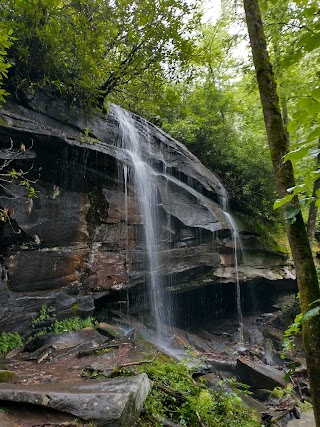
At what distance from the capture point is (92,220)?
862cm

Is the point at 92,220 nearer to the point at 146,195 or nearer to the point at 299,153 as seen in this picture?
the point at 146,195

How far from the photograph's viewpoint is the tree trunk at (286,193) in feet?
9.36

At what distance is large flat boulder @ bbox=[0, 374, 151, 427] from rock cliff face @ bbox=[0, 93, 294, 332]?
157 inches

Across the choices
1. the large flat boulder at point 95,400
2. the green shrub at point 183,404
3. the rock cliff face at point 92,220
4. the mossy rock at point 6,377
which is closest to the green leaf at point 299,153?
the large flat boulder at point 95,400

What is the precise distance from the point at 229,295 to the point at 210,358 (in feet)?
13.5

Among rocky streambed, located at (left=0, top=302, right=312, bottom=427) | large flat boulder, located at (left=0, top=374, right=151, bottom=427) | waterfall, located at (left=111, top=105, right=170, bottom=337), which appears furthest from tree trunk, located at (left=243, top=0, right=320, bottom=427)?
waterfall, located at (left=111, top=105, right=170, bottom=337)

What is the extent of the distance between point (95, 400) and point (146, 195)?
23.8 feet

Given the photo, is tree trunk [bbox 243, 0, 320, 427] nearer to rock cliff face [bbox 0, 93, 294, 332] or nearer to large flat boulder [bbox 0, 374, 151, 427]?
large flat boulder [bbox 0, 374, 151, 427]

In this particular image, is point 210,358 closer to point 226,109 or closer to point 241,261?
point 241,261

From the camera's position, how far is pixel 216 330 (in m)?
11.8

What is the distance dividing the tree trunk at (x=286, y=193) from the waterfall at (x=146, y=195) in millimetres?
6093

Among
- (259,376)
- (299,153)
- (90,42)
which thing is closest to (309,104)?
(299,153)

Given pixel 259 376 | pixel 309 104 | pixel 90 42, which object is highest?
pixel 90 42

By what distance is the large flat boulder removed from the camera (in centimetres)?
288
